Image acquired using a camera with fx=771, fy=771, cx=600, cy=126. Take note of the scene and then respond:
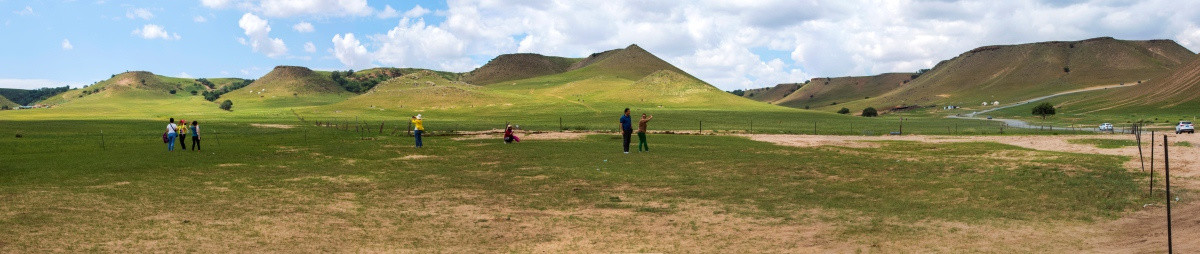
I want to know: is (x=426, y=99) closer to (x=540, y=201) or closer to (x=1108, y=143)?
(x=1108, y=143)

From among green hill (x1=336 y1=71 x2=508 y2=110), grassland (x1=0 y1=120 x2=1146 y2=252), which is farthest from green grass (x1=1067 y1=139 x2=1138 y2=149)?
green hill (x1=336 y1=71 x2=508 y2=110)

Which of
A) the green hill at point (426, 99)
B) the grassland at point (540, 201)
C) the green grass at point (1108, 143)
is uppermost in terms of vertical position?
the green hill at point (426, 99)

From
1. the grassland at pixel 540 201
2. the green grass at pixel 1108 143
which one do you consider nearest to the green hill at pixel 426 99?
the green grass at pixel 1108 143

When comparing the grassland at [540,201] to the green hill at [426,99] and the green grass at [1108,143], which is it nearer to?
the green grass at [1108,143]

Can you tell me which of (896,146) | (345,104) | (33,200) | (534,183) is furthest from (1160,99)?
(33,200)

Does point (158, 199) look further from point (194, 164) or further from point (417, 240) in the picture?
point (194, 164)

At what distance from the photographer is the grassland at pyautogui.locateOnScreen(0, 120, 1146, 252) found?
43.2ft

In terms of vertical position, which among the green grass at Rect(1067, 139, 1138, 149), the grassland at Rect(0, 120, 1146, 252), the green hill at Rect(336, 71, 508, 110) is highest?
the green hill at Rect(336, 71, 508, 110)

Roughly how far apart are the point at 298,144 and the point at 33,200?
71.5 ft

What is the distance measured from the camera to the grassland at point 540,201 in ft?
43.2

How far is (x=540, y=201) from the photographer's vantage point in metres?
18.2

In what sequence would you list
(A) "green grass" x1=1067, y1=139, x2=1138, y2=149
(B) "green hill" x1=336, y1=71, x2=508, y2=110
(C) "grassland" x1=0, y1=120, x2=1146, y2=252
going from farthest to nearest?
(B) "green hill" x1=336, y1=71, x2=508, y2=110 → (A) "green grass" x1=1067, y1=139, x2=1138, y2=149 → (C) "grassland" x1=0, y1=120, x2=1146, y2=252

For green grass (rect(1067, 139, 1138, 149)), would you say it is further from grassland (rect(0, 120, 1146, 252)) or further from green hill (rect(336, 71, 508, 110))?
green hill (rect(336, 71, 508, 110))

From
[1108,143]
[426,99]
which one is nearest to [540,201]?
[1108,143]
